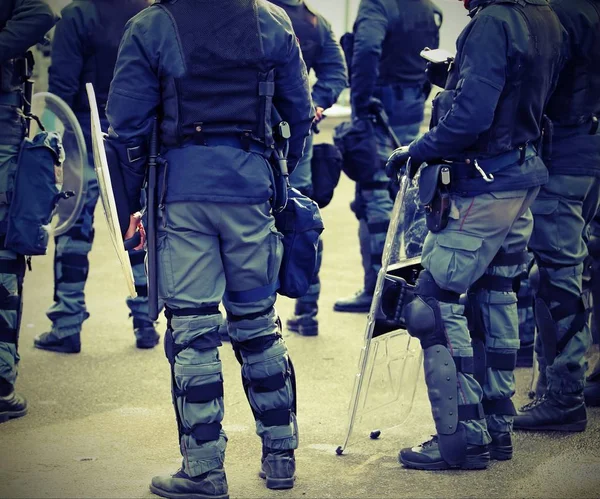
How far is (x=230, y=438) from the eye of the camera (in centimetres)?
505

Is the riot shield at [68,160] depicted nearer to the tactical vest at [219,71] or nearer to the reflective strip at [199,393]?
the tactical vest at [219,71]

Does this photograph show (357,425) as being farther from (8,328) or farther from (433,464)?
(8,328)

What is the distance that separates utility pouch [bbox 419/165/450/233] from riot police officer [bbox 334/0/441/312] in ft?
9.08

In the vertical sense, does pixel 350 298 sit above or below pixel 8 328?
below

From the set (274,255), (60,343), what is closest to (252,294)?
(274,255)

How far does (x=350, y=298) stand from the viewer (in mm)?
7617

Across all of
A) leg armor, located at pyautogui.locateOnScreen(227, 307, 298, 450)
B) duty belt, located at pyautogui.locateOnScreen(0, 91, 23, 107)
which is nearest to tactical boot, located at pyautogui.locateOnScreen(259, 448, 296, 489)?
leg armor, located at pyautogui.locateOnScreen(227, 307, 298, 450)

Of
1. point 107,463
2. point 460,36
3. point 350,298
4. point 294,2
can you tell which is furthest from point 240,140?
point 350,298

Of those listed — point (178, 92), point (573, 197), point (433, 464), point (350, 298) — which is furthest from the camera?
point (350, 298)

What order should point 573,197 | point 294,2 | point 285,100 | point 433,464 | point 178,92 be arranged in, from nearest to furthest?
point 178,92 → point 285,100 → point 433,464 → point 573,197 → point 294,2

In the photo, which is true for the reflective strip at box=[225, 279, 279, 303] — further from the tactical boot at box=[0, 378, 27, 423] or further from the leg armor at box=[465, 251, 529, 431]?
the tactical boot at box=[0, 378, 27, 423]

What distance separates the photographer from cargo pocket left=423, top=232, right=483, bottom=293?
4441mm

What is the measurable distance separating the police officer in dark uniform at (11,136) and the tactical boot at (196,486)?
1324 mm

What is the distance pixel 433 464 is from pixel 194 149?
67.8 inches
